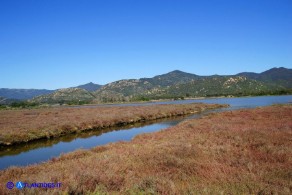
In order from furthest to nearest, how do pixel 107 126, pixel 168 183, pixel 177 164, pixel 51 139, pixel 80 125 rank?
pixel 107 126 → pixel 80 125 → pixel 51 139 → pixel 177 164 → pixel 168 183

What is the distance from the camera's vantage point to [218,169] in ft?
35.4

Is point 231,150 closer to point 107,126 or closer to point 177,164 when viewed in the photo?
point 177,164

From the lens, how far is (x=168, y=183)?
30.5 feet

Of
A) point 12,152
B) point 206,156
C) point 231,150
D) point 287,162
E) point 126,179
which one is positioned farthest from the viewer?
point 12,152

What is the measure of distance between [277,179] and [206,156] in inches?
161

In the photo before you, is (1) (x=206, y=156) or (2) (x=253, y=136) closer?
(1) (x=206, y=156)

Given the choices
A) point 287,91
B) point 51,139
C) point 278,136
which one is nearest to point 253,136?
point 278,136

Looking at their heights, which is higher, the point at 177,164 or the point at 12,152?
the point at 177,164
